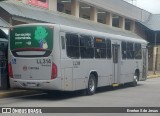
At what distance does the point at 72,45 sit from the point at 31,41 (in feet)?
5.94

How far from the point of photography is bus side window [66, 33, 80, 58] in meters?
17.5

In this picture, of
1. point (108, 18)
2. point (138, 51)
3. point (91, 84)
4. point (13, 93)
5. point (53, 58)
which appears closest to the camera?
point (53, 58)

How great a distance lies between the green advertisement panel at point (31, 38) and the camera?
16.8 meters

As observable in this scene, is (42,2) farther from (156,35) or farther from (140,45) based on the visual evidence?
(156,35)

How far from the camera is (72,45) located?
17.8 metres

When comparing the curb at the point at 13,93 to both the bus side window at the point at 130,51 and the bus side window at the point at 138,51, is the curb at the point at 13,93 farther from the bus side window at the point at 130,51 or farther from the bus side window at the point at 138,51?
the bus side window at the point at 138,51

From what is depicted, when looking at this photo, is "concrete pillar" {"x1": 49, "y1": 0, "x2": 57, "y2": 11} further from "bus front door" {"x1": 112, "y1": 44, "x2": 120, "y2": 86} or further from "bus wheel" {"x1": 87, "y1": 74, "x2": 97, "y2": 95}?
"bus wheel" {"x1": 87, "y1": 74, "x2": 97, "y2": 95}

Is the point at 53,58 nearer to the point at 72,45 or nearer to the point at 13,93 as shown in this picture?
the point at 72,45

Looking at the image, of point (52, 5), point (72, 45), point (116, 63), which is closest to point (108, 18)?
point (52, 5)

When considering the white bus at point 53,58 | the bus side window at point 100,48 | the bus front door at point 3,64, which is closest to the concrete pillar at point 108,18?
the bus side window at point 100,48

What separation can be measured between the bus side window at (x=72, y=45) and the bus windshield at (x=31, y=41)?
38.9 inches

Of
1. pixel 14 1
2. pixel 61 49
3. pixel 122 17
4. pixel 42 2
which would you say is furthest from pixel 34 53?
pixel 122 17

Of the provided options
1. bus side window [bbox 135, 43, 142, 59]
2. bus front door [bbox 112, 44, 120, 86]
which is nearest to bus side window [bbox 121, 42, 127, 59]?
bus front door [bbox 112, 44, 120, 86]

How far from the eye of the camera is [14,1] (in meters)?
26.8
